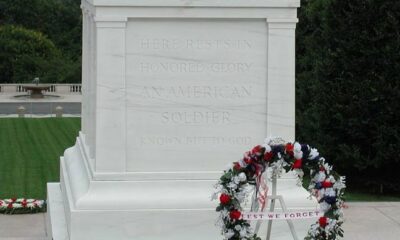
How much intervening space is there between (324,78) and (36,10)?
47.1 m

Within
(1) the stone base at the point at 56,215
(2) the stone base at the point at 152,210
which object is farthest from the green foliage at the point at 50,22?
(2) the stone base at the point at 152,210

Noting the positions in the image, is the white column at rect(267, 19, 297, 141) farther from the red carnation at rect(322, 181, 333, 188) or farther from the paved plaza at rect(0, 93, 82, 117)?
the paved plaza at rect(0, 93, 82, 117)

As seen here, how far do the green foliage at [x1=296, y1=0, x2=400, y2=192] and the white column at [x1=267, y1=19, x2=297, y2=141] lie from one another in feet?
21.5

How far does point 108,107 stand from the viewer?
8922 millimetres

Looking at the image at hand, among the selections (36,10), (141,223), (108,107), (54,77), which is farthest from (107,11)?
(36,10)

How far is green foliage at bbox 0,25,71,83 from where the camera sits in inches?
2130

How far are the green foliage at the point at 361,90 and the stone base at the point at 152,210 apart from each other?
670cm

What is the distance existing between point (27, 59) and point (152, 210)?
47608mm

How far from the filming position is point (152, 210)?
348 inches

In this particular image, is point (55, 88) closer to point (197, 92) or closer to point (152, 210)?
point (197, 92)

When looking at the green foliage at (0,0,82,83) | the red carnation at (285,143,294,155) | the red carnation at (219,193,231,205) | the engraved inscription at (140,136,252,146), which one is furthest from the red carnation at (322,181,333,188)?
the green foliage at (0,0,82,83)

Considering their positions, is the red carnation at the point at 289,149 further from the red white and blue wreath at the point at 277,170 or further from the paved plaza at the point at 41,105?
the paved plaza at the point at 41,105

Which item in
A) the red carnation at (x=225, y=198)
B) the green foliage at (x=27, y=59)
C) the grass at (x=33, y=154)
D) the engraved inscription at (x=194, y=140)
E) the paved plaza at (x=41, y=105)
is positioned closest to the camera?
the red carnation at (x=225, y=198)

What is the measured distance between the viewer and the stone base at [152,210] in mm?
8766
